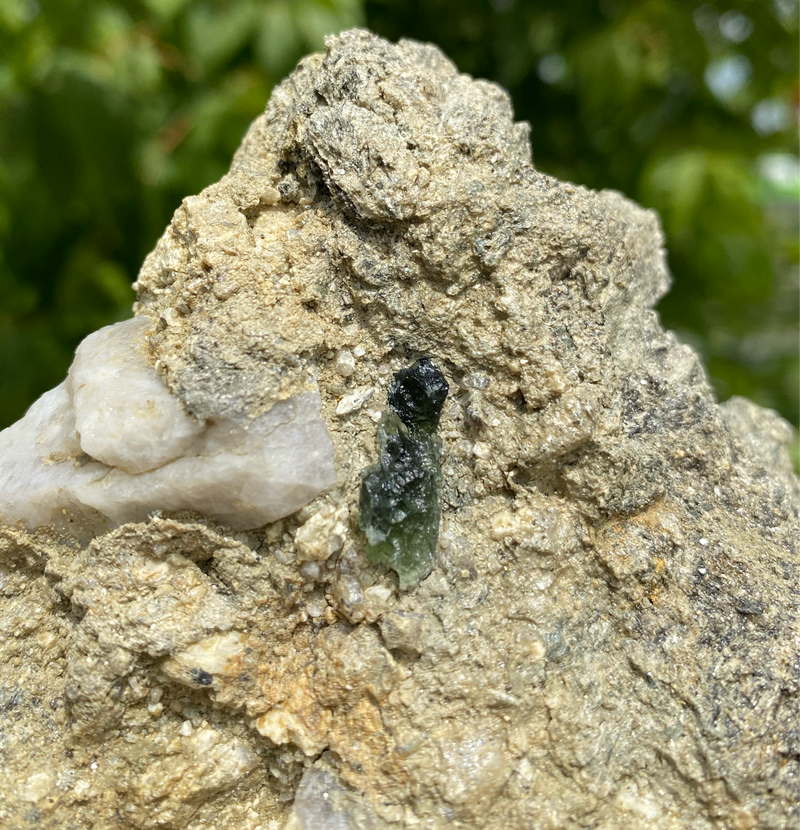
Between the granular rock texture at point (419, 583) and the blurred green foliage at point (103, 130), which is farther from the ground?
the blurred green foliage at point (103, 130)

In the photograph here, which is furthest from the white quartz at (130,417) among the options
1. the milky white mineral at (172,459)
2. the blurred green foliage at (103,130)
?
the blurred green foliage at (103,130)

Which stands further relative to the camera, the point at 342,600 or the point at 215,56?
the point at 215,56

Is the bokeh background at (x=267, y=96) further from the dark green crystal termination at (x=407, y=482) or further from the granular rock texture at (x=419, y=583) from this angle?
the dark green crystal termination at (x=407, y=482)

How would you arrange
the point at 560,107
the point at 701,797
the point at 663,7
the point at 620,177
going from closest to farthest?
the point at 701,797 < the point at 663,7 < the point at 620,177 < the point at 560,107

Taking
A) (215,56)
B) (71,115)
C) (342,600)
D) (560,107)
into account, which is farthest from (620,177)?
(342,600)

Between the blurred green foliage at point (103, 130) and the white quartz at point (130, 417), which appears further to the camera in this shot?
the blurred green foliage at point (103, 130)

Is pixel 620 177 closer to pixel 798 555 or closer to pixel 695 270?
pixel 695 270

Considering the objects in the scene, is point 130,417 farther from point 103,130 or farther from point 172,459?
point 103,130
